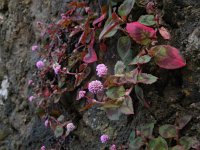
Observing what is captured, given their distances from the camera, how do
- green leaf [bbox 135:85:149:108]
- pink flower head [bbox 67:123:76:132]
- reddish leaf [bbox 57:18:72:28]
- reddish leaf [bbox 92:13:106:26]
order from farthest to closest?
reddish leaf [bbox 57:18:72:28] < pink flower head [bbox 67:123:76:132] < reddish leaf [bbox 92:13:106:26] < green leaf [bbox 135:85:149:108]

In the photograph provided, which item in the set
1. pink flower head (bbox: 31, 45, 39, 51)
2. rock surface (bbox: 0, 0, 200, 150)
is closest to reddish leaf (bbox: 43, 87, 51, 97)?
rock surface (bbox: 0, 0, 200, 150)

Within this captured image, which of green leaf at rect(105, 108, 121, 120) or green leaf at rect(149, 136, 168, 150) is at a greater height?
green leaf at rect(105, 108, 121, 120)

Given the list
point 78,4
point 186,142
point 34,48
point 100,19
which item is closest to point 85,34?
point 100,19

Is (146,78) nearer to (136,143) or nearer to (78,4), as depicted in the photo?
(136,143)

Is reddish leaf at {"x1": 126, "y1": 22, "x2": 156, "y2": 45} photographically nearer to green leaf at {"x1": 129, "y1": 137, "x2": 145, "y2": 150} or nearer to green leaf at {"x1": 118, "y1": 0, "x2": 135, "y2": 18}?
green leaf at {"x1": 118, "y1": 0, "x2": 135, "y2": 18}

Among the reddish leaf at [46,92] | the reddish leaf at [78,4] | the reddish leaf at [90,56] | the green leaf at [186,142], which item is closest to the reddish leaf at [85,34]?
the reddish leaf at [90,56]

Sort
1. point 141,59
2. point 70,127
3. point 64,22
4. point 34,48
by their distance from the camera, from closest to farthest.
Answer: point 141,59 → point 70,127 → point 64,22 → point 34,48
